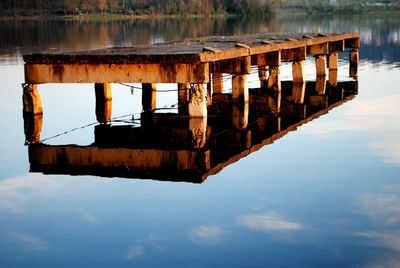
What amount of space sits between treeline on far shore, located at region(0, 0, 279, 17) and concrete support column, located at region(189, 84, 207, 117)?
364ft

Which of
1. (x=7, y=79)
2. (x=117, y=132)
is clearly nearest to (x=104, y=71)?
(x=117, y=132)

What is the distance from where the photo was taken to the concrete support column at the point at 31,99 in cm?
1966

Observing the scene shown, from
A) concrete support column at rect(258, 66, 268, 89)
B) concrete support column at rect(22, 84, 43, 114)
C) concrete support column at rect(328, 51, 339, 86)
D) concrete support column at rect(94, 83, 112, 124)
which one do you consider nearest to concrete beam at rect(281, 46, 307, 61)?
concrete support column at rect(258, 66, 268, 89)

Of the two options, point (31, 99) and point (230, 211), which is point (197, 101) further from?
point (230, 211)

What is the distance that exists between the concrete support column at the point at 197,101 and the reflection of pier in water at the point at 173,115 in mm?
23

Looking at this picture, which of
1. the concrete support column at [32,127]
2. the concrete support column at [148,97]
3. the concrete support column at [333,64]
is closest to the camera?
the concrete support column at [32,127]

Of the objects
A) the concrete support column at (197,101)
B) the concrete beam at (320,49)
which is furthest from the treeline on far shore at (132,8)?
the concrete support column at (197,101)

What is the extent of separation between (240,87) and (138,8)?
122 metres

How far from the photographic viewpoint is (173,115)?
2200cm

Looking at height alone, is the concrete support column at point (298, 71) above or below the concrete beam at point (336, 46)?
below

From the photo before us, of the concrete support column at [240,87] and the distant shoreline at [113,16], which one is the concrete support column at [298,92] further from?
the distant shoreline at [113,16]

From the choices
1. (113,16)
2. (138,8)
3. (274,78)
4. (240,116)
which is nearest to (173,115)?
(240,116)

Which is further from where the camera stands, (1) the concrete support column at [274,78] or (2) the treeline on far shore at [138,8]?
(2) the treeline on far shore at [138,8]

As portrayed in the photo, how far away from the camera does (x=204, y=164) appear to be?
14984 millimetres
